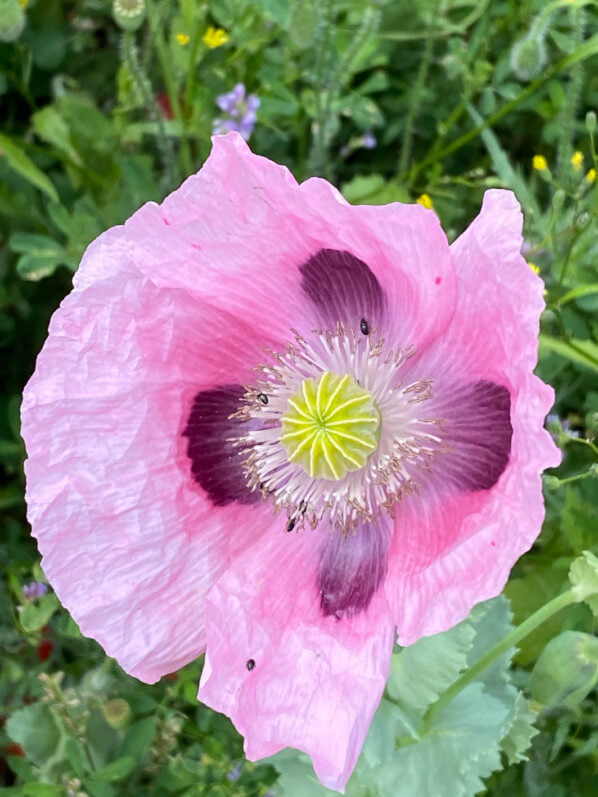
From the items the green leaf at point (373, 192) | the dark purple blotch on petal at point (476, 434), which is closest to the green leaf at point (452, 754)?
the dark purple blotch on petal at point (476, 434)

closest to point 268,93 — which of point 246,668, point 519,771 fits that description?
point 246,668

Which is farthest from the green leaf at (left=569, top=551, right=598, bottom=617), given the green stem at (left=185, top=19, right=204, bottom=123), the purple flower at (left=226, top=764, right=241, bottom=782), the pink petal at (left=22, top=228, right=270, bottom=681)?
the green stem at (left=185, top=19, right=204, bottom=123)

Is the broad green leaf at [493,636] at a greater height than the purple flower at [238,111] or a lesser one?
lesser

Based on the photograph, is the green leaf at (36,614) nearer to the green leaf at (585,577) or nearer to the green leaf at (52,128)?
the green leaf at (585,577)

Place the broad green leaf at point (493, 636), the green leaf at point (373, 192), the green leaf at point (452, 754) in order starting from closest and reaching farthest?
the green leaf at point (452, 754) < the broad green leaf at point (493, 636) < the green leaf at point (373, 192)

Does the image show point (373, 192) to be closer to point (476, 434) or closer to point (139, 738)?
point (476, 434)

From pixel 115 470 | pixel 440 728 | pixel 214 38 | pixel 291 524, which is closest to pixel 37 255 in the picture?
pixel 214 38

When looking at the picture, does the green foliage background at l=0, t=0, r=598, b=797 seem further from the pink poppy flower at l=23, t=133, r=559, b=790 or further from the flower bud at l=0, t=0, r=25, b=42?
the pink poppy flower at l=23, t=133, r=559, b=790

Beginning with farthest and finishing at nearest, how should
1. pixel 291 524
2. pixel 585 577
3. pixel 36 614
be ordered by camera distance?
pixel 36 614, pixel 291 524, pixel 585 577
